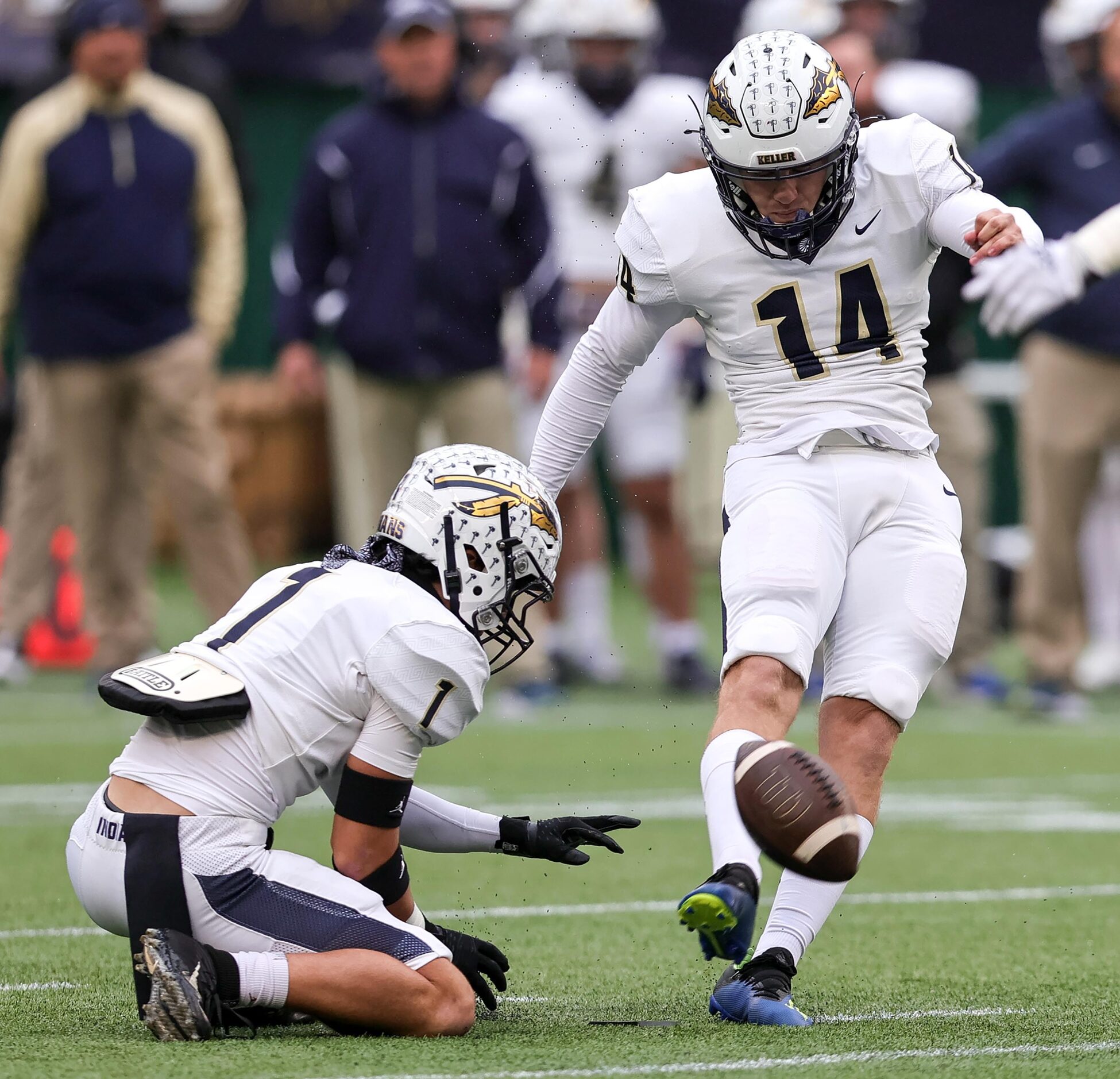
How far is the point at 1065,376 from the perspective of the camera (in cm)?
864

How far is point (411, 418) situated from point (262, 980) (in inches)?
199

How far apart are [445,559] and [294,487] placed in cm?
1038

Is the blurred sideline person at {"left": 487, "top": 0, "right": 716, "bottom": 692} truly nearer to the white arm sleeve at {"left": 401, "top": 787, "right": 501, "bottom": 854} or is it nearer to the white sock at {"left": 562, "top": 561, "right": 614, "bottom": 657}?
the white sock at {"left": 562, "top": 561, "right": 614, "bottom": 657}

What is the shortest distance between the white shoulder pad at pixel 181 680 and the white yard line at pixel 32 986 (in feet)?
2.28

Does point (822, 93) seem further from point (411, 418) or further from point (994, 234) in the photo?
point (411, 418)

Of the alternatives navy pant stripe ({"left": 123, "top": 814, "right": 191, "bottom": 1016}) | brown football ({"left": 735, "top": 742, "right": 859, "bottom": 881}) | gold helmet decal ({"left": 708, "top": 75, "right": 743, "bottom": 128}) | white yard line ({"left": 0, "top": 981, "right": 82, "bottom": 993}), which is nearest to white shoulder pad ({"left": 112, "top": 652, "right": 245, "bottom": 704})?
navy pant stripe ({"left": 123, "top": 814, "right": 191, "bottom": 1016})

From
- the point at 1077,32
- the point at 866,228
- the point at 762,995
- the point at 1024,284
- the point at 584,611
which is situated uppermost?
the point at 1077,32

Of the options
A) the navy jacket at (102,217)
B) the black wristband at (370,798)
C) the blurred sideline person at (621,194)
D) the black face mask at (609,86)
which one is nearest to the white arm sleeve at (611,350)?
the black wristband at (370,798)

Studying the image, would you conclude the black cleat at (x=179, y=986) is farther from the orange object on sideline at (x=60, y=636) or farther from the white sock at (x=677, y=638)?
the orange object on sideline at (x=60, y=636)

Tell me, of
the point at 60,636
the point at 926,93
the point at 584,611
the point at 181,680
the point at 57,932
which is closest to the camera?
the point at 181,680

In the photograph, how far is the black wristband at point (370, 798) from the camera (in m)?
3.81

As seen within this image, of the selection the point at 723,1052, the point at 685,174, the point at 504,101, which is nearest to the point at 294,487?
the point at 504,101

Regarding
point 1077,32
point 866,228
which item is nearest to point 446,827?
point 866,228

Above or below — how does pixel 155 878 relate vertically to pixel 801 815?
below
